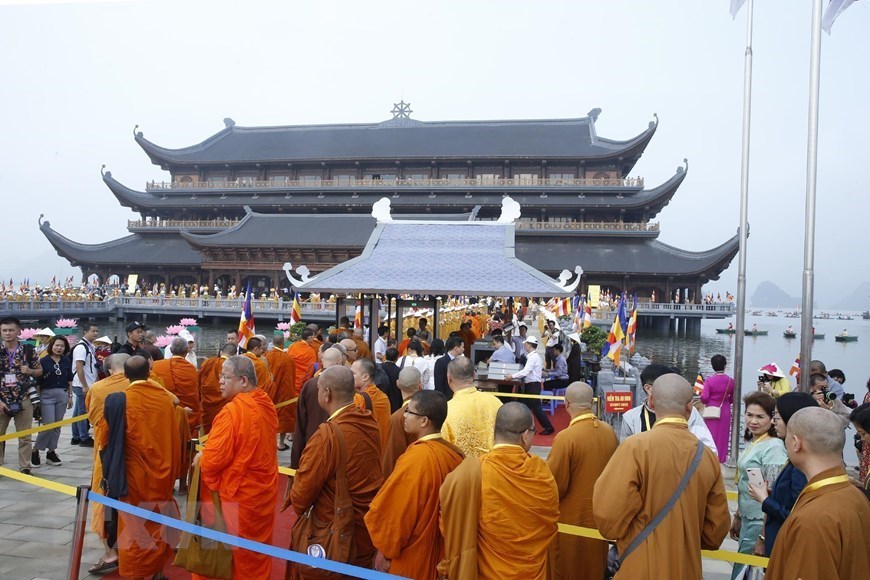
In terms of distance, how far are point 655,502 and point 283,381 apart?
6.24 meters

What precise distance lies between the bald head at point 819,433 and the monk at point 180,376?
5.46 metres

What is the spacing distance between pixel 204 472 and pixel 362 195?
39884 mm

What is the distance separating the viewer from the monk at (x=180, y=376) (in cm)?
627

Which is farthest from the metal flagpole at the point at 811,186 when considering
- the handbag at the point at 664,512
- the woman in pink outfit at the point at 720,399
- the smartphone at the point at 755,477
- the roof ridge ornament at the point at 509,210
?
the roof ridge ornament at the point at 509,210

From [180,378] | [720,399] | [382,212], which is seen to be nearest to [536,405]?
[720,399]

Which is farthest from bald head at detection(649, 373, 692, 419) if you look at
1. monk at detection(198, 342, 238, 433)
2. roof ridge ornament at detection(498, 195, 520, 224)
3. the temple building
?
the temple building

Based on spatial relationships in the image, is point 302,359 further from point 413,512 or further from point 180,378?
point 413,512

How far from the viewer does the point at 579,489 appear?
13.1 feet

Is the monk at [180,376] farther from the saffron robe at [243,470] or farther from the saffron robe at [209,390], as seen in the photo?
the saffron robe at [243,470]

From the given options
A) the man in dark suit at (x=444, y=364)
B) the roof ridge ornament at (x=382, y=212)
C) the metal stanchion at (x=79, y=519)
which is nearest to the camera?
the metal stanchion at (x=79, y=519)

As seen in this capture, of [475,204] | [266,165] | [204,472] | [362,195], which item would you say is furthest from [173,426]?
[266,165]

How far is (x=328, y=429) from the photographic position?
3584 millimetres

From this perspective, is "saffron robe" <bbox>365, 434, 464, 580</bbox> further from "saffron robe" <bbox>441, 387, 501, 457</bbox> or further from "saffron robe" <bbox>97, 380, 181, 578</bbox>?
"saffron robe" <bbox>97, 380, 181, 578</bbox>

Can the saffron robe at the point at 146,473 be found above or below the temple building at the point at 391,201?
below
